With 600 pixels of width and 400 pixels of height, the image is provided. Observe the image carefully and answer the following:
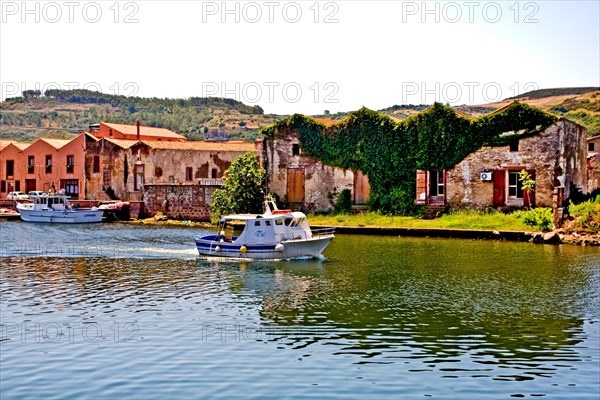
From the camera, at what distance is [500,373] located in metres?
15.3

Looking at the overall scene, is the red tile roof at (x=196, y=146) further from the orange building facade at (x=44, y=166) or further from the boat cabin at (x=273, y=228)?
Answer: the boat cabin at (x=273, y=228)

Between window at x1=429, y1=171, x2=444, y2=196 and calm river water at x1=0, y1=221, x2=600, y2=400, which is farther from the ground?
window at x1=429, y1=171, x2=444, y2=196

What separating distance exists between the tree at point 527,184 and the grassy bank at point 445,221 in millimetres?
1849

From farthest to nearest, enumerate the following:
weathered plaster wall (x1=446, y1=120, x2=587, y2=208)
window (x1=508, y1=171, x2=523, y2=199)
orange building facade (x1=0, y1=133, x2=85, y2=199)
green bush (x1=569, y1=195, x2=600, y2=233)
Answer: orange building facade (x1=0, y1=133, x2=85, y2=199) < window (x1=508, y1=171, x2=523, y2=199) < weathered plaster wall (x1=446, y1=120, x2=587, y2=208) < green bush (x1=569, y1=195, x2=600, y2=233)

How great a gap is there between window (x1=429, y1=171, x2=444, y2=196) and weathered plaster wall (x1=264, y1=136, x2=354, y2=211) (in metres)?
5.65

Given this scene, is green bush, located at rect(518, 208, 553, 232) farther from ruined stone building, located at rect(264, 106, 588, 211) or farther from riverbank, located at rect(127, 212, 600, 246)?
ruined stone building, located at rect(264, 106, 588, 211)

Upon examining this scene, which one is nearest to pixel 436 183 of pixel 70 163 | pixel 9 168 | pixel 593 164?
pixel 593 164

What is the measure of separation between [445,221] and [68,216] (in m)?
29.3

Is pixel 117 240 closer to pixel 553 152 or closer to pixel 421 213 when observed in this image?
pixel 421 213

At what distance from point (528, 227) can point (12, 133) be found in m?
122

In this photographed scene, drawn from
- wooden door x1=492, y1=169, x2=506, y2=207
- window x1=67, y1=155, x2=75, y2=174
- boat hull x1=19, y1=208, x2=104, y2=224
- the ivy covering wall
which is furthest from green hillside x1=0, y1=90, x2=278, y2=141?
wooden door x1=492, y1=169, x2=506, y2=207

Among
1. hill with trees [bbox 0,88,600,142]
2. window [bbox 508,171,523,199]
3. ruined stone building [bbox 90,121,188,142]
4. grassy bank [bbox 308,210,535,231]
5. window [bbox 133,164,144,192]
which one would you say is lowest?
grassy bank [bbox 308,210,535,231]

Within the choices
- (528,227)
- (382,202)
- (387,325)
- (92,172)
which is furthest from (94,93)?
(387,325)

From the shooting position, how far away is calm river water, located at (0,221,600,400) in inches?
A: 574
